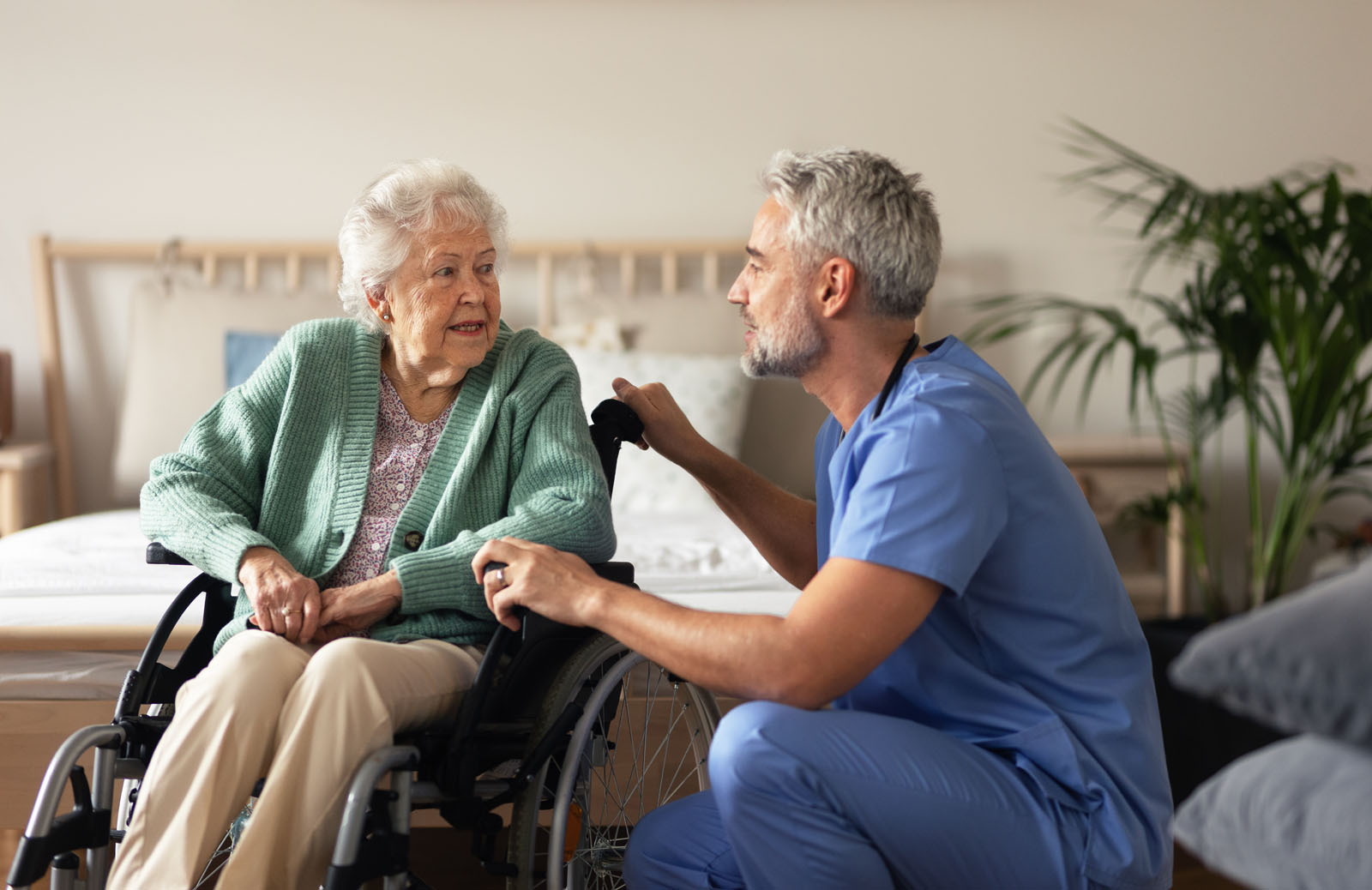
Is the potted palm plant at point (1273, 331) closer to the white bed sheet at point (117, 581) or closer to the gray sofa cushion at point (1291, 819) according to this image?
the white bed sheet at point (117, 581)

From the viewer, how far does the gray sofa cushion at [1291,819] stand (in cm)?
77

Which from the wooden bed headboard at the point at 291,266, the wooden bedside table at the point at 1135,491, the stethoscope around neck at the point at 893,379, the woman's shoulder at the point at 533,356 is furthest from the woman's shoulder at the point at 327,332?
the wooden bedside table at the point at 1135,491

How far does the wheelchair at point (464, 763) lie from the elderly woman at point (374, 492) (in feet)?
0.22

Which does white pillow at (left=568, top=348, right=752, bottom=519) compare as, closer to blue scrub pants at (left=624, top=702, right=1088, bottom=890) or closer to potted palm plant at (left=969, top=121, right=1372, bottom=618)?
potted palm plant at (left=969, top=121, right=1372, bottom=618)

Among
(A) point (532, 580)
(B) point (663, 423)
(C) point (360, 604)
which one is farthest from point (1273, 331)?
(C) point (360, 604)

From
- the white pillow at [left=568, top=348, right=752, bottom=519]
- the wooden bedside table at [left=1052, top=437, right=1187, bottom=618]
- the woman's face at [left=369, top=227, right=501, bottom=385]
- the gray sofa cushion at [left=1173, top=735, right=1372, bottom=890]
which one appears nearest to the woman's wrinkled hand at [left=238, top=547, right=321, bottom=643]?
the woman's face at [left=369, top=227, right=501, bottom=385]

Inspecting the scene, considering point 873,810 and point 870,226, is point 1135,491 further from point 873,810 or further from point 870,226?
point 873,810

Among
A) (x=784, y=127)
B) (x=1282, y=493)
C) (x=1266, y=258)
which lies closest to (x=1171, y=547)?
(x=1282, y=493)

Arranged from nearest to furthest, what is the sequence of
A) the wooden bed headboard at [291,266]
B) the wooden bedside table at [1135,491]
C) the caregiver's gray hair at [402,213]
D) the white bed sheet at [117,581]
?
the caregiver's gray hair at [402,213]
the white bed sheet at [117,581]
the wooden bedside table at [1135,491]
the wooden bed headboard at [291,266]

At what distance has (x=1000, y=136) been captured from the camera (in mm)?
3416

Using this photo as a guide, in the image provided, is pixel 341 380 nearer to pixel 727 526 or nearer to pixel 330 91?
pixel 727 526

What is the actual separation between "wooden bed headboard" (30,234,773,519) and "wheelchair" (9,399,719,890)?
168 centimetres

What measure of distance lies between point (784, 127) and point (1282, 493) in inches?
63.3

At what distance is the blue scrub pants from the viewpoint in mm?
1220
